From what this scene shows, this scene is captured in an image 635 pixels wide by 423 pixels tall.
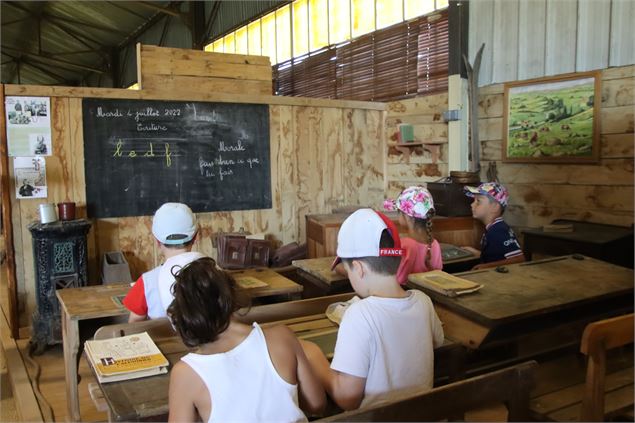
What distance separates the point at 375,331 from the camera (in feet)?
4.88

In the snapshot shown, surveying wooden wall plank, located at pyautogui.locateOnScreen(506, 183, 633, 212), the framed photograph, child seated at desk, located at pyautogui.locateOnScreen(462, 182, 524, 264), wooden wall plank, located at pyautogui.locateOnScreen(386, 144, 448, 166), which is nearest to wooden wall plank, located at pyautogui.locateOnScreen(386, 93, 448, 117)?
wooden wall plank, located at pyautogui.locateOnScreen(386, 144, 448, 166)

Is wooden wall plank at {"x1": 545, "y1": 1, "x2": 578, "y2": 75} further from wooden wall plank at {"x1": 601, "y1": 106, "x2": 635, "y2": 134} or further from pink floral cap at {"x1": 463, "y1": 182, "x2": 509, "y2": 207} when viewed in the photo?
pink floral cap at {"x1": 463, "y1": 182, "x2": 509, "y2": 207}

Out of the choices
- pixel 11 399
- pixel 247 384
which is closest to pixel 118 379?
pixel 247 384

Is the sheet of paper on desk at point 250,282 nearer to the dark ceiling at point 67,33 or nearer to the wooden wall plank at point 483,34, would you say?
the wooden wall plank at point 483,34

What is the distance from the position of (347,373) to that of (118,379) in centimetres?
69

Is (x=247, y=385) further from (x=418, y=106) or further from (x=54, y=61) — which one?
(x=54, y=61)

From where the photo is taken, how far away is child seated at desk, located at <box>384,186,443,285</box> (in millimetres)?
2790

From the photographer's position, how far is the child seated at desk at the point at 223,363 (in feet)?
4.11

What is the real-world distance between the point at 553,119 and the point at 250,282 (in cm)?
283

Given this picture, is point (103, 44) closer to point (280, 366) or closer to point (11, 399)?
point (11, 399)

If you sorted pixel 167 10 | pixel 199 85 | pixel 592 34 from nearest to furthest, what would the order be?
pixel 592 34 → pixel 199 85 → pixel 167 10

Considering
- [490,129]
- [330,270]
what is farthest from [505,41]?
[330,270]

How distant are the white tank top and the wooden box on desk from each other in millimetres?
2700

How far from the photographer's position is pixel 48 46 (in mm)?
14773
